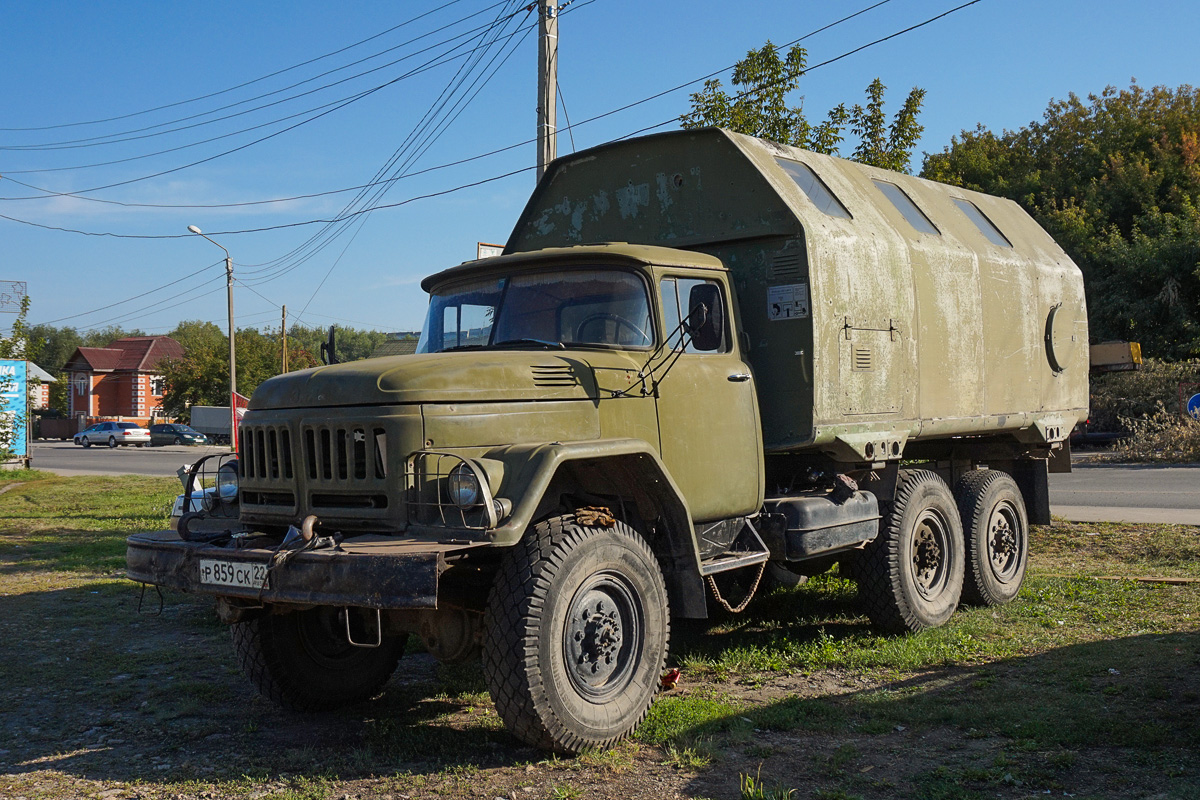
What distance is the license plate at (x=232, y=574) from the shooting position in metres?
4.64

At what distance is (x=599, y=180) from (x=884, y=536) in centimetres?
338

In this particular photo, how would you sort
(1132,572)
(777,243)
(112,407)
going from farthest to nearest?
(112,407) < (1132,572) < (777,243)

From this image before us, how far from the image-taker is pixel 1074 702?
5512 millimetres

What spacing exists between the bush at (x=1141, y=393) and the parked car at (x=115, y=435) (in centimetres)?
4324

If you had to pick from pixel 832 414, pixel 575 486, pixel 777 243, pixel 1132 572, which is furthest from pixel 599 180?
pixel 1132 572

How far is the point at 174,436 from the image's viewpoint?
5228cm

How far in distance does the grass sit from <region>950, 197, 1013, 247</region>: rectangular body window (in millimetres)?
3065

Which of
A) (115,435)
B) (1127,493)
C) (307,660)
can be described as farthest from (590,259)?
(115,435)

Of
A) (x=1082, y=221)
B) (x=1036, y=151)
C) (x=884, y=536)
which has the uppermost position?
(x=1036, y=151)

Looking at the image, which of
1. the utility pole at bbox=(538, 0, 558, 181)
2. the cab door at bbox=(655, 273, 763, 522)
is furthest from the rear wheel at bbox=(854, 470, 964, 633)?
the utility pole at bbox=(538, 0, 558, 181)

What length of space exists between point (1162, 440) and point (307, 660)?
2200 cm

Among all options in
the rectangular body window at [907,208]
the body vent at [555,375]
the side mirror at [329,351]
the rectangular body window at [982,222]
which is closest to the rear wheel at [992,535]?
the rectangular body window at [982,222]

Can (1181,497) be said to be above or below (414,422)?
below

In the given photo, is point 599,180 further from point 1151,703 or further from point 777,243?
point 1151,703
